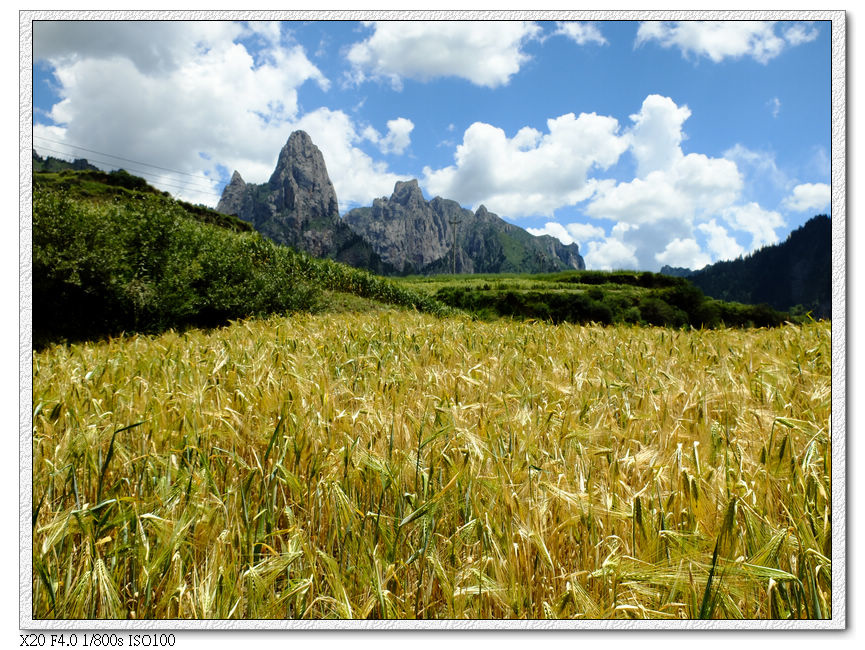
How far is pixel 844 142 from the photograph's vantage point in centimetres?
185

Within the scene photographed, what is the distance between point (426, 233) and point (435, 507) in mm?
173345

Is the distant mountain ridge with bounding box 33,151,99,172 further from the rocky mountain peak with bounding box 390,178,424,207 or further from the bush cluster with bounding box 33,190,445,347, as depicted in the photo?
the rocky mountain peak with bounding box 390,178,424,207

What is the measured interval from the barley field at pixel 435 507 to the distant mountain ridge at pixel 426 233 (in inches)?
6047

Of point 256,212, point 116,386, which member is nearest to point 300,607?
point 116,386

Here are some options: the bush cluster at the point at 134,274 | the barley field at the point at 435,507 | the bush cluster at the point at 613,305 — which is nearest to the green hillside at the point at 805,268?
the barley field at the point at 435,507

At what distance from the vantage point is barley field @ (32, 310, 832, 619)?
95 centimetres

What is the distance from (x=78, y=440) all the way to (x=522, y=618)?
1406 millimetres

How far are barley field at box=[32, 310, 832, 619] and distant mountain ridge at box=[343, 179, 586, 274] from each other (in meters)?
154

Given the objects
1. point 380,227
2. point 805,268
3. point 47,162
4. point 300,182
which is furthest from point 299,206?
point 805,268

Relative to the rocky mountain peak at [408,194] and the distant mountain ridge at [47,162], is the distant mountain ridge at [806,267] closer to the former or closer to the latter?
the distant mountain ridge at [47,162]

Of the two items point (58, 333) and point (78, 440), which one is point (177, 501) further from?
point (58, 333)

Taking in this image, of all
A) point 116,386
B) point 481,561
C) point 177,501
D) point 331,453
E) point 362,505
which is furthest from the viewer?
point 116,386

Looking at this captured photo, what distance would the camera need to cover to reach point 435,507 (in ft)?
3.44

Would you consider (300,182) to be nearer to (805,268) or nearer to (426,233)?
(426,233)
